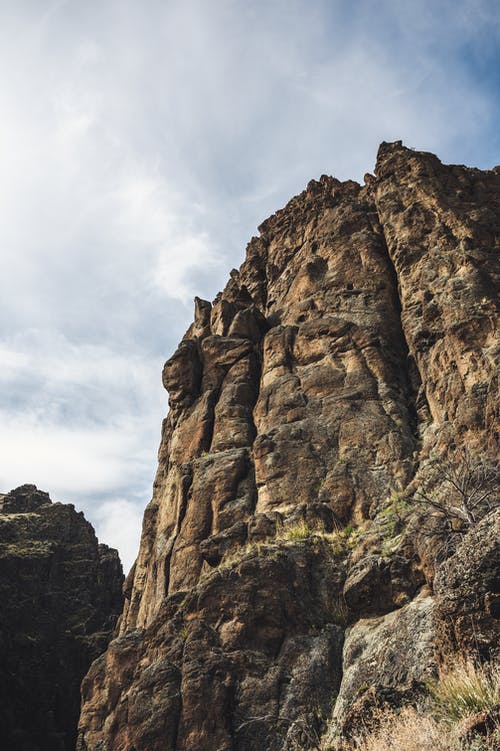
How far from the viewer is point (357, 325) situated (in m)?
31.9

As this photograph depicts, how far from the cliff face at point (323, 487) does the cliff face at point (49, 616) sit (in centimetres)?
3067

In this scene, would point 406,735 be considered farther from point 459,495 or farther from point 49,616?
point 49,616

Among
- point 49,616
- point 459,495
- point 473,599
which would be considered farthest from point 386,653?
point 49,616

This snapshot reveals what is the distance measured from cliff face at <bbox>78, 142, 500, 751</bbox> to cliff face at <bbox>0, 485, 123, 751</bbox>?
30669 mm

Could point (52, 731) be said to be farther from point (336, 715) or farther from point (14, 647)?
point (336, 715)

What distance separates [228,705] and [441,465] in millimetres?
11080

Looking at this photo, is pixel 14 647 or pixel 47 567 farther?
pixel 47 567

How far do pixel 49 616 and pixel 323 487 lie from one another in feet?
178

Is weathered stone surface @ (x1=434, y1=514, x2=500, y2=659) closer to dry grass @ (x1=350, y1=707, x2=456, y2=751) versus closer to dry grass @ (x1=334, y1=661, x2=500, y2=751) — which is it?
dry grass @ (x1=334, y1=661, x2=500, y2=751)

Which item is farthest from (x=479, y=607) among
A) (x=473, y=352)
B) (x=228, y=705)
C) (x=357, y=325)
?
(x=357, y=325)

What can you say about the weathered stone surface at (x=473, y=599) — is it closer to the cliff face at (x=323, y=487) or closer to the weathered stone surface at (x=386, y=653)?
the cliff face at (x=323, y=487)

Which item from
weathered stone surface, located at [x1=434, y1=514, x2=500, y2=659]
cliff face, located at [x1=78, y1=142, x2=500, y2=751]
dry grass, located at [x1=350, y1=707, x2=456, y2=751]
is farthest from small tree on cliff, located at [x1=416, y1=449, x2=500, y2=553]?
dry grass, located at [x1=350, y1=707, x2=456, y2=751]

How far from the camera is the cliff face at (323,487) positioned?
17.2m

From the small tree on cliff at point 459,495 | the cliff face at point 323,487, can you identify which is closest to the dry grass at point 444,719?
the cliff face at point 323,487
